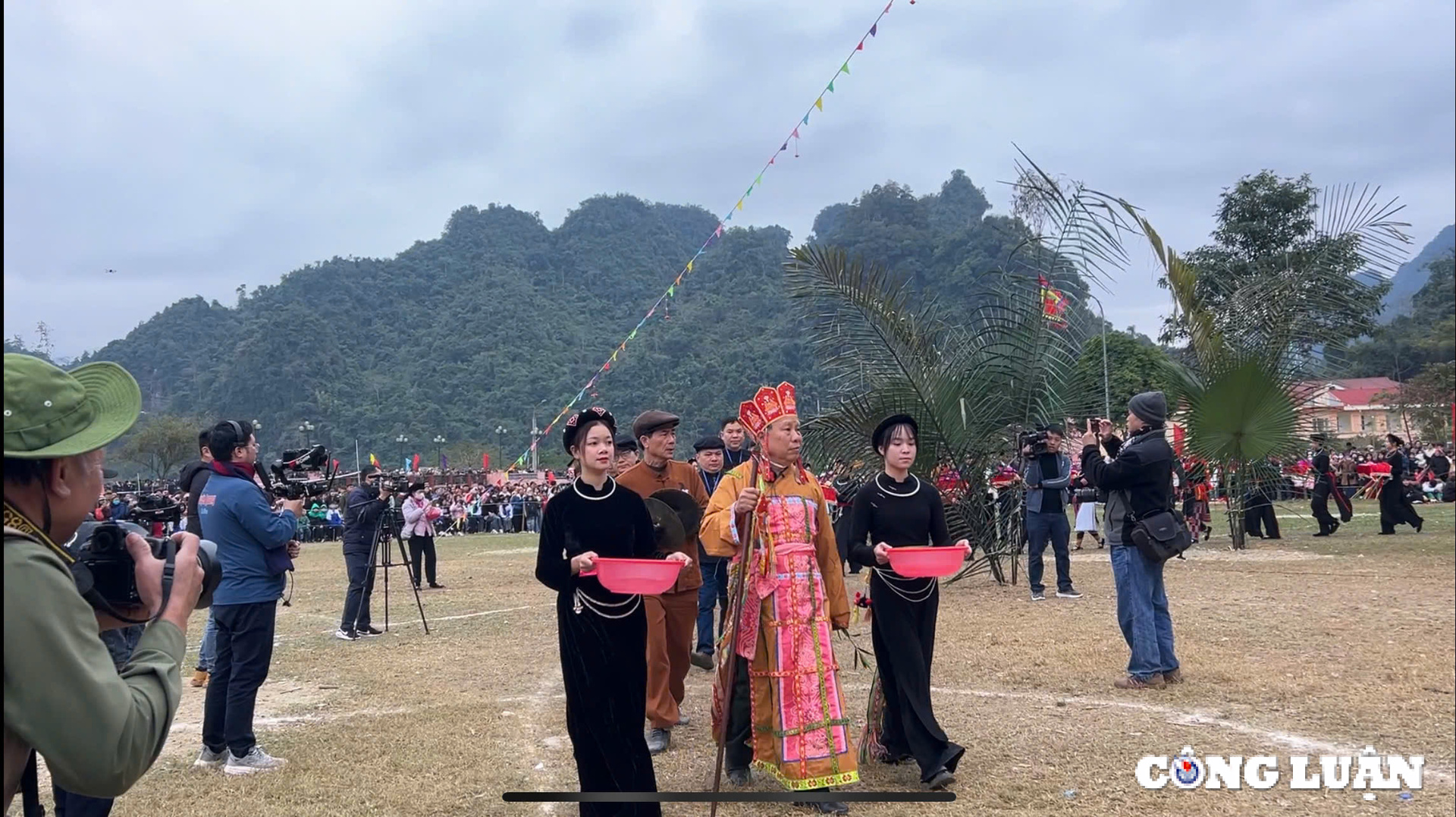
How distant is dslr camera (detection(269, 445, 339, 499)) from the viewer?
5973 mm

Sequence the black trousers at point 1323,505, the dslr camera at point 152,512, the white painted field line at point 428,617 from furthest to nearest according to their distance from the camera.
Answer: the black trousers at point 1323,505
the white painted field line at point 428,617
the dslr camera at point 152,512

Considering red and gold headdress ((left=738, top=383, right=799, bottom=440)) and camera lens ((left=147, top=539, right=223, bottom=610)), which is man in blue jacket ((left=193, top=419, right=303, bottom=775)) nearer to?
red and gold headdress ((left=738, top=383, right=799, bottom=440))

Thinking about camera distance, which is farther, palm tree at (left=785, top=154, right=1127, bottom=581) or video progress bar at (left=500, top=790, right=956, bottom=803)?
palm tree at (left=785, top=154, right=1127, bottom=581)

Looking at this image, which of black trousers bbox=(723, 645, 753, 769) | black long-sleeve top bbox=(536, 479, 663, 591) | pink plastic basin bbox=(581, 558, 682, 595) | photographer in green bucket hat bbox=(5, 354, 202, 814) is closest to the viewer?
photographer in green bucket hat bbox=(5, 354, 202, 814)

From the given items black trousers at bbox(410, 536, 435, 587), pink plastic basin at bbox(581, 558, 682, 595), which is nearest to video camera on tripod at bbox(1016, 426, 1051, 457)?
pink plastic basin at bbox(581, 558, 682, 595)

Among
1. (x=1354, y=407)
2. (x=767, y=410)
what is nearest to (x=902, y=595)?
(x=767, y=410)

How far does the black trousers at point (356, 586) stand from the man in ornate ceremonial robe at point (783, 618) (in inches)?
258

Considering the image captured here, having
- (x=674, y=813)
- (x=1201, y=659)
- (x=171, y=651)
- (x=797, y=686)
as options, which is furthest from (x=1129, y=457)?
(x=171, y=651)

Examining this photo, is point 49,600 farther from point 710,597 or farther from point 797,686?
point 710,597

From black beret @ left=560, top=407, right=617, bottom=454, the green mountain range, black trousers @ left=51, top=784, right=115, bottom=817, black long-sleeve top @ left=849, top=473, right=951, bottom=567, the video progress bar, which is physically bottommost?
black trousers @ left=51, top=784, right=115, bottom=817

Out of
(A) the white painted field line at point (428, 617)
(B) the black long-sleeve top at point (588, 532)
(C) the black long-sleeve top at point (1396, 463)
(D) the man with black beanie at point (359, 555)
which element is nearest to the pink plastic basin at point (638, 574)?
(B) the black long-sleeve top at point (588, 532)

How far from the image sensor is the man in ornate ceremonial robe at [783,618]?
468 centimetres

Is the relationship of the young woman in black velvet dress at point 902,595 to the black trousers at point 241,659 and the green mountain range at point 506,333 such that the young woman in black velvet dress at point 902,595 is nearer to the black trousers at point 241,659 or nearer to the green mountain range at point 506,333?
the black trousers at point 241,659

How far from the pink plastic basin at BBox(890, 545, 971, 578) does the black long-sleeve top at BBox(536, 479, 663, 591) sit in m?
1.14
